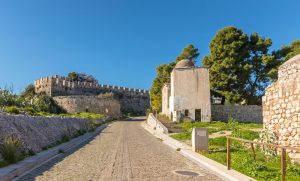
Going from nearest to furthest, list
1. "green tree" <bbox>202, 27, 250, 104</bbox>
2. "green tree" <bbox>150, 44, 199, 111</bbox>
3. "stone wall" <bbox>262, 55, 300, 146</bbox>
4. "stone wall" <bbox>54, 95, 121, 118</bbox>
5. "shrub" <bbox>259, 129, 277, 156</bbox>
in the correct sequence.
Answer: "stone wall" <bbox>262, 55, 300, 146</bbox> < "shrub" <bbox>259, 129, 277, 156</bbox> < "green tree" <bbox>202, 27, 250, 104</bbox> < "green tree" <bbox>150, 44, 199, 111</bbox> < "stone wall" <bbox>54, 95, 121, 118</bbox>

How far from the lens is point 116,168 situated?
10.7 metres

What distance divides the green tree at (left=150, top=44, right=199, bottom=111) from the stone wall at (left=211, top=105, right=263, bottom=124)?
16008 millimetres

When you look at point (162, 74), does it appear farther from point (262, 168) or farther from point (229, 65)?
point (262, 168)

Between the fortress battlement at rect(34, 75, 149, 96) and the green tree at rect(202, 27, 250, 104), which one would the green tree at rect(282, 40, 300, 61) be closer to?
the green tree at rect(202, 27, 250, 104)

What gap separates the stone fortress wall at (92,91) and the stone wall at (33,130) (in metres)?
42.2

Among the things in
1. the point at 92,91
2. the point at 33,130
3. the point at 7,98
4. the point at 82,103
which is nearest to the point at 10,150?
the point at 33,130

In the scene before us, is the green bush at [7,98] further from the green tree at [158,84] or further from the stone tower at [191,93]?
the green tree at [158,84]

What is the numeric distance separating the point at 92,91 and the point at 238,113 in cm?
4317

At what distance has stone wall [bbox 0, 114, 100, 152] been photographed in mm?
12509

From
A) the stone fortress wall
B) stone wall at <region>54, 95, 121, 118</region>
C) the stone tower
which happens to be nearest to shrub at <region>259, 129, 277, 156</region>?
the stone tower

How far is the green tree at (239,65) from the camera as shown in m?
41.7

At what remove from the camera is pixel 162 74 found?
58.4m

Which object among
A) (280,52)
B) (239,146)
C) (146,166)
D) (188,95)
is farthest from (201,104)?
(146,166)

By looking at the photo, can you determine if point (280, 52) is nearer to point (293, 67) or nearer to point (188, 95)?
point (188, 95)
